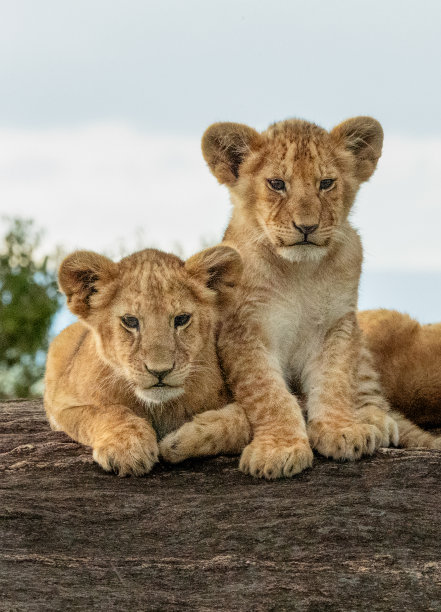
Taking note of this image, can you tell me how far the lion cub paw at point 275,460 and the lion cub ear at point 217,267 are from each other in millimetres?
878

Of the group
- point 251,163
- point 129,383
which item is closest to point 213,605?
point 129,383

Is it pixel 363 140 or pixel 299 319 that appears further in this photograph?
pixel 363 140

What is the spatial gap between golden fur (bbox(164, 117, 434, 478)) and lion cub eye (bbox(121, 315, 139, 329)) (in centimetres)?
57

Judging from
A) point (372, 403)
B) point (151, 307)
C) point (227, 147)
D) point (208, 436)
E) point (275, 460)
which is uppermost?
point (227, 147)

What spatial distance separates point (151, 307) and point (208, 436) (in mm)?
692

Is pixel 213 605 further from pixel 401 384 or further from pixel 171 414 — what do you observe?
pixel 401 384

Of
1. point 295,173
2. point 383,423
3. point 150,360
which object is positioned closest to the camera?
point 150,360

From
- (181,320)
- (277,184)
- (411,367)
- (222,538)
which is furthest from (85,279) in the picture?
(411,367)

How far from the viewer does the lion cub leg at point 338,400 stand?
4328mm

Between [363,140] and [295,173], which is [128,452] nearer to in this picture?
[295,173]

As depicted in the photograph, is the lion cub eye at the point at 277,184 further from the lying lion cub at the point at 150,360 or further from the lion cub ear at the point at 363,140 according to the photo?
the lion cub ear at the point at 363,140

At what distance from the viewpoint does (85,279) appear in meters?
4.50

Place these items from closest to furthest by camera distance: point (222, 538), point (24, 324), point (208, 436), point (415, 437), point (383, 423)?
point (222, 538) < point (208, 436) < point (383, 423) < point (415, 437) < point (24, 324)

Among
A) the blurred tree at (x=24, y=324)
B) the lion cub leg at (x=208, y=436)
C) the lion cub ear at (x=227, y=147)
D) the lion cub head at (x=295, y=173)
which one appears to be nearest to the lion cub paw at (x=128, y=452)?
the lion cub leg at (x=208, y=436)
